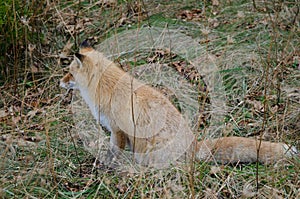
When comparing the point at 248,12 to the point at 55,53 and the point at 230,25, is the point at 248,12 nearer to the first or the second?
the point at 230,25

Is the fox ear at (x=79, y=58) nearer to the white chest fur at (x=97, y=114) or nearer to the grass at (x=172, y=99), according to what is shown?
the white chest fur at (x=97, y=114)

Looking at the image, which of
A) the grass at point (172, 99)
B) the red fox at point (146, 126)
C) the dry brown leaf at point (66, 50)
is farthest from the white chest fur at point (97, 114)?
the dry brown leaf at point (66, 50)

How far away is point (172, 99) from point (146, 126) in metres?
1.61

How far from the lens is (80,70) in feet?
18.0

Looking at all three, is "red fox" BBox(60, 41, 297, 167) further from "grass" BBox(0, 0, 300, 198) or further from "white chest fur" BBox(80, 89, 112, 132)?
"grass" BBox(0, 0, 300, 198)

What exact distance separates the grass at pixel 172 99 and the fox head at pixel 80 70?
286 mm

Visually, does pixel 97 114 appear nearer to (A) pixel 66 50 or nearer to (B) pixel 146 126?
(B) pixel 146 126

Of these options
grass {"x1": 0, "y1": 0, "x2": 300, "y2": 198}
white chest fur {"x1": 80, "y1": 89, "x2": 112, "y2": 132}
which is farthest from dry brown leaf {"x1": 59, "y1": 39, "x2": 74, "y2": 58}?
white chest fur {"x1": 80, "y1": 89, "x2": 112, "y2": 132}

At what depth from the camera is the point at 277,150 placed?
4.77 meters

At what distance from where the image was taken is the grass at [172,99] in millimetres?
4660

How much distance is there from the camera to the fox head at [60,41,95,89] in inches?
210

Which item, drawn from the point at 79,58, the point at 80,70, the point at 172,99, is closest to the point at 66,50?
the point at 172,99

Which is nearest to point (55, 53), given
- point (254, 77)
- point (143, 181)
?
point (254, 77)

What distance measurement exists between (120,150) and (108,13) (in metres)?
4.21
